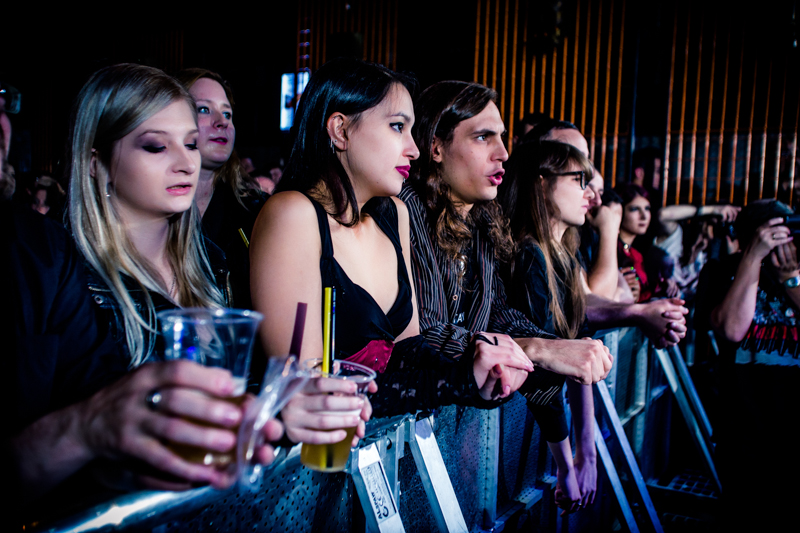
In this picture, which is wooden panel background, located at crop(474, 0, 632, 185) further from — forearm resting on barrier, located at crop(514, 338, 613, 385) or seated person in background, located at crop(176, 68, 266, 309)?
forearm resting on barrier, located at crop(514, 338, 613, 385)

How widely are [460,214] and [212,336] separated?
4.89ft

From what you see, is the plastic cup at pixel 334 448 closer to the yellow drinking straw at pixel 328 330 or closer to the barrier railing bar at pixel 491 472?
the yellow drinking straw at pixel 328 330

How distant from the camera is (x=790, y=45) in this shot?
255 inches

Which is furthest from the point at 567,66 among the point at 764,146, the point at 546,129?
the point at 546,129

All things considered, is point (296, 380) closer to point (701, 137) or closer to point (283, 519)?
point (283, 519)

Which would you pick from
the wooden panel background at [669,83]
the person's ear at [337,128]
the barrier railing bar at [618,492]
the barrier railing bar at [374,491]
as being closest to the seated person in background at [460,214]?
the person's ear at [337,128]

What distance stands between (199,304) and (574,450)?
5.74ft

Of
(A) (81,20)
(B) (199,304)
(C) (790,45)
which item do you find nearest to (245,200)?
(B) (199,304)

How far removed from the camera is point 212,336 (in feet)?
2.16

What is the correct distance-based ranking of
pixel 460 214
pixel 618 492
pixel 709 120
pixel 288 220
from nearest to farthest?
pixel 288 220 < pixel 460 214 < pixel 618 492 < pixel 709 120

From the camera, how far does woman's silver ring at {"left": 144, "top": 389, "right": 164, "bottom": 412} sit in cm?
59

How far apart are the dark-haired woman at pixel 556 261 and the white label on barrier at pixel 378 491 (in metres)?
0.90

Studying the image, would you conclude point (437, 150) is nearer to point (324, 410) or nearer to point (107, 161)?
point (107, 161)

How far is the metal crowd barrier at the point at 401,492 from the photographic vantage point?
2.63ft
